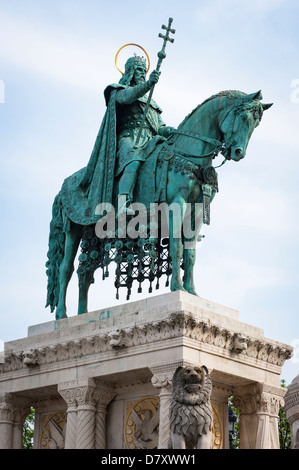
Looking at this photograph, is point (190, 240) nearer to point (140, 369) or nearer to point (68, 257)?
point (140, 369)

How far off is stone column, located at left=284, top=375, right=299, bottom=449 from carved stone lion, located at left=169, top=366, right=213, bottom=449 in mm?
10550

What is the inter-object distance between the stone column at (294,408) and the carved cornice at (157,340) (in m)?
5.64

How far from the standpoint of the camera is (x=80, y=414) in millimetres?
25031

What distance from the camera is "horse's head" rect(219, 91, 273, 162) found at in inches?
982

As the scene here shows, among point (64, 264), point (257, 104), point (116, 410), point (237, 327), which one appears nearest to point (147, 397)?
point (116, 410)

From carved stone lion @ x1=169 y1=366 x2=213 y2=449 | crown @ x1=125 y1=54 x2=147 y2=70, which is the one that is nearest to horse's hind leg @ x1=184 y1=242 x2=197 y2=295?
carved stone lion @ x1=169 y1=366 x2=213 y2=449

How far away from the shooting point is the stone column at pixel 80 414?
81.5 feet

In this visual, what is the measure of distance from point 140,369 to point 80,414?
197 cm

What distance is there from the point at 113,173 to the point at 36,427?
6.88m

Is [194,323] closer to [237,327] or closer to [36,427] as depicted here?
[237,327]

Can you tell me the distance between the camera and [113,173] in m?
26.6

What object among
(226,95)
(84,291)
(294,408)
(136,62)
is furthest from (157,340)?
(294,408)

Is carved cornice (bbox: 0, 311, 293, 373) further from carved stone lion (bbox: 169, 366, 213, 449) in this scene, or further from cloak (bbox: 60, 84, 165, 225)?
cloak (bbox: 60, 84, 165, 225)

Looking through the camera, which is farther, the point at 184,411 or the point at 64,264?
the point at 64,264
